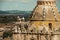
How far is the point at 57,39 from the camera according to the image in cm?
4322

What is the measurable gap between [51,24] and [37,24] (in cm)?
146

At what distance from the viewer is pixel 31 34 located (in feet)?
144

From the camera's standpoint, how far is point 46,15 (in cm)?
4462

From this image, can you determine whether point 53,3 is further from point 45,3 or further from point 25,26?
point 25,26

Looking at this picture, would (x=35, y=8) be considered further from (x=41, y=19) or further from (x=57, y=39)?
(x=57, y=39)

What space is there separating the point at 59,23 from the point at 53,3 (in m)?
2.17

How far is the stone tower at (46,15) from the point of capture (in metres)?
44.3

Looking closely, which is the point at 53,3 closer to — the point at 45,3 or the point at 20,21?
the point at 45,3

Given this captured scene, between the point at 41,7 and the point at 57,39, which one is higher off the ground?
the point at 41,7

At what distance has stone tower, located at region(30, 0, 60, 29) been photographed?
44.3 m

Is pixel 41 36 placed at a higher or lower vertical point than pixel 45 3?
lower

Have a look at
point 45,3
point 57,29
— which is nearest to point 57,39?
point 57,29

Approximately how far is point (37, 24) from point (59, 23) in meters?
2.28

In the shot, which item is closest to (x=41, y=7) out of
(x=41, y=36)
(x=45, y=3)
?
(x=45, y=3)
